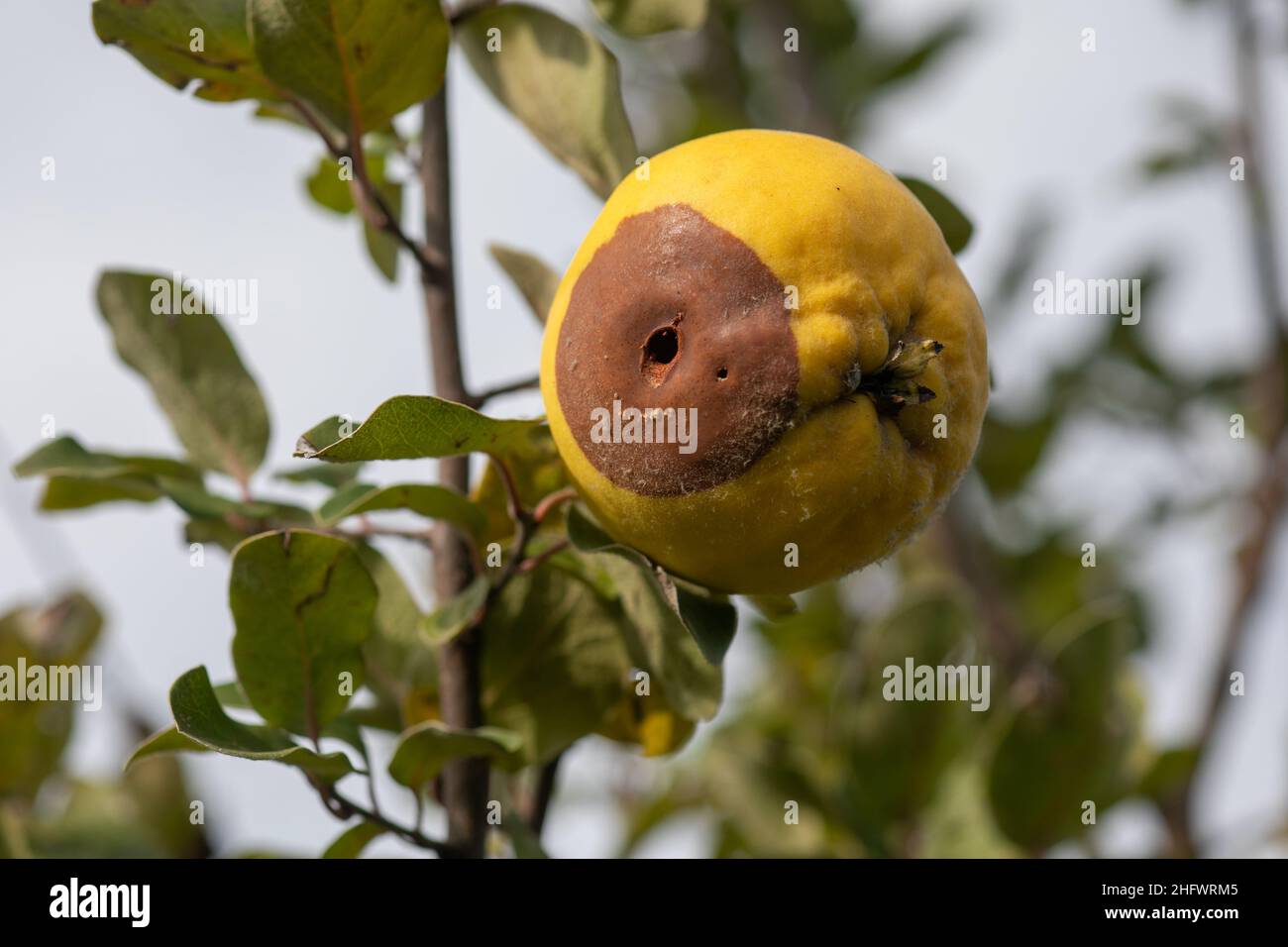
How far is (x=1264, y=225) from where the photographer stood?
2.85 m

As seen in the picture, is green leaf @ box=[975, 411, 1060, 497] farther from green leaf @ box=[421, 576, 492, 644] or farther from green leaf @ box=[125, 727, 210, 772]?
green leaf @ box=[125, 727, 210, 772]

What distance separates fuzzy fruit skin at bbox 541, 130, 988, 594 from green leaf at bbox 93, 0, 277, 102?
1.56 feet

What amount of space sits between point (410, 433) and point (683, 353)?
246 mm

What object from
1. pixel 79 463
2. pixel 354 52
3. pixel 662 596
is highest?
pixel 354 52

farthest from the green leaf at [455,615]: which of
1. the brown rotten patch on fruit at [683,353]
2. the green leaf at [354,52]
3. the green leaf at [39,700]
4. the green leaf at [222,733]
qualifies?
the green leaf at [39,700]

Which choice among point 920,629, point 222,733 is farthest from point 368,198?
point 920,629

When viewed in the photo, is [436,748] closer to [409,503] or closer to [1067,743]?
[409,503]

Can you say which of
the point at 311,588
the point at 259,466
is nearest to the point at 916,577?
the point at 259,466

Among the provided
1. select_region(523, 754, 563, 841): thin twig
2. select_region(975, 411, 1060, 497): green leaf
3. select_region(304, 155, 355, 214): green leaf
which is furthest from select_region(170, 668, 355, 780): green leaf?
select_region(975, 411, 1060, 497): green leaf

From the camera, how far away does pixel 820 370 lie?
1.04 metres

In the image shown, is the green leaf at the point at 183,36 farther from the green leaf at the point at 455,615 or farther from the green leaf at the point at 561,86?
the green leaf at the point at 455,615

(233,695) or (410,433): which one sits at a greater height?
(410,433)

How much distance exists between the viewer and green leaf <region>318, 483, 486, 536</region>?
4.14 ft
